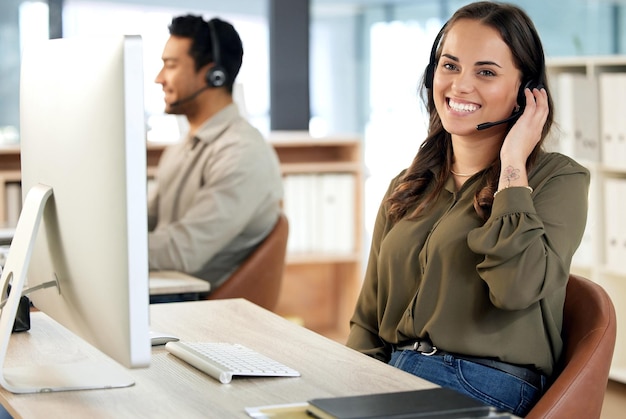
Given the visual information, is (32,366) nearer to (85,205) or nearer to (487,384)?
(85,205)

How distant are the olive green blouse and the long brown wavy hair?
0.15ft

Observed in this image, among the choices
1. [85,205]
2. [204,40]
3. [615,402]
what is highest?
[204,40]

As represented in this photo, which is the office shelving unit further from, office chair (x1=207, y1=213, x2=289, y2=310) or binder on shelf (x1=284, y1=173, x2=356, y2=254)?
office chair (x1=207, y1=213, x2=289, y2=310)

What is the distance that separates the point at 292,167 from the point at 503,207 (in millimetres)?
2854

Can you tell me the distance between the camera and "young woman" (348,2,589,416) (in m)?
1.83

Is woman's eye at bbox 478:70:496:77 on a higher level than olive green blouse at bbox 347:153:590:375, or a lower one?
higher

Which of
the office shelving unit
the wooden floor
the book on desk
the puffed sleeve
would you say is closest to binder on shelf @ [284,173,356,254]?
the office shelving unit

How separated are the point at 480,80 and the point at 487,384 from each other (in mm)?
626

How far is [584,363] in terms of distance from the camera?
5.68ft

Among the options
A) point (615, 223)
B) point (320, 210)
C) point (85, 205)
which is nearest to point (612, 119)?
point (615, 223)

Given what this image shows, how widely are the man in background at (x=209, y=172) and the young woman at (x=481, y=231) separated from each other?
1136 mm

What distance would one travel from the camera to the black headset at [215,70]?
358 centimetres

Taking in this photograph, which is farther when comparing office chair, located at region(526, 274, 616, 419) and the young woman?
the young woman

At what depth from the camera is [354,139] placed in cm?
482
